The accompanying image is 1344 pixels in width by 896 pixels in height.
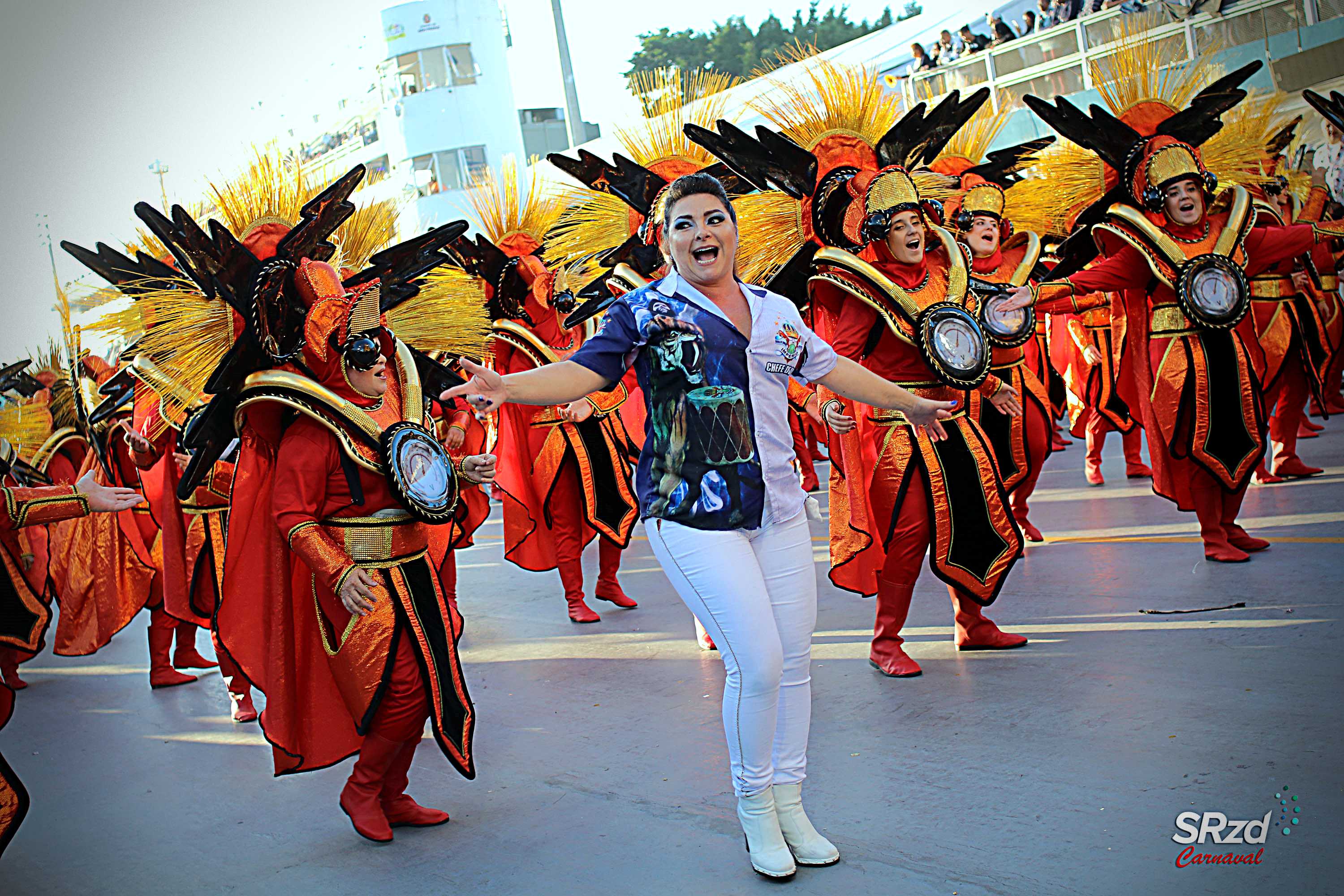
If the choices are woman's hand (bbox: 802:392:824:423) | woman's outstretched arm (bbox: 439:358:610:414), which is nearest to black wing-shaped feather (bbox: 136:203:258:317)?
woman's outstretched arm (bbox: 439:358:610:414)

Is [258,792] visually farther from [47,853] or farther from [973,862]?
[973,862]

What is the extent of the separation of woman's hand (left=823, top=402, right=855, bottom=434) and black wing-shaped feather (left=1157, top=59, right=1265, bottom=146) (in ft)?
8.96

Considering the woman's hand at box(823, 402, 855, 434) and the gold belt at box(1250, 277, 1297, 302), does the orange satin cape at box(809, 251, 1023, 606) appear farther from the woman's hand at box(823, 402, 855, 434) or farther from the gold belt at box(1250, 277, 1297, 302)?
the gold belt at box(1250, 277, 1297, 302)

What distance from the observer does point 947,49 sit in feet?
53.5

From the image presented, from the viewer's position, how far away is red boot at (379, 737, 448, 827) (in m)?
3.71

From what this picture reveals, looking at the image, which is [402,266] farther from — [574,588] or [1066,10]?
[1066,10]

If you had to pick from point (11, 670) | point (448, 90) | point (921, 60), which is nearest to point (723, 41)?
point (448, 90)

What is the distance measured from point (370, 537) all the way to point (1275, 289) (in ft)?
20.6

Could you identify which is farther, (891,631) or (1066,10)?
(1066,10)

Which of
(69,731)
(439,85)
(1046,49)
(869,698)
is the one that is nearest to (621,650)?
(869,698)

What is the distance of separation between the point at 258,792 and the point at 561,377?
88.9 inches

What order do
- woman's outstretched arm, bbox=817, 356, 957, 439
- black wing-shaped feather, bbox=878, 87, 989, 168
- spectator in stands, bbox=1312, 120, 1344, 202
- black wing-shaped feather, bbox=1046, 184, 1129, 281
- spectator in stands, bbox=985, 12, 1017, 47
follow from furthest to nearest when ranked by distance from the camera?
1. spectator in stands, bbox=985, 12, 1017, 47
2. spectator in stands, bbox=1312, 120, 1344, 202
3. black wing-shaped feather, bbox=1046, 184, 1129, 281
4. black wing-shaped feather, bbox=878, 87, 989, 168
5. woman's outstretched arm, bbox=817, 356, 957, 439

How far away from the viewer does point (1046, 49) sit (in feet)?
48.5

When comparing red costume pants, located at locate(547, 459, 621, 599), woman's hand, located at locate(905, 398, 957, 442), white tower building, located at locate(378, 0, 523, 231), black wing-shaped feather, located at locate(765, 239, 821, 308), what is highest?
white tower building, located at locate(378, 0, 523, 231)
